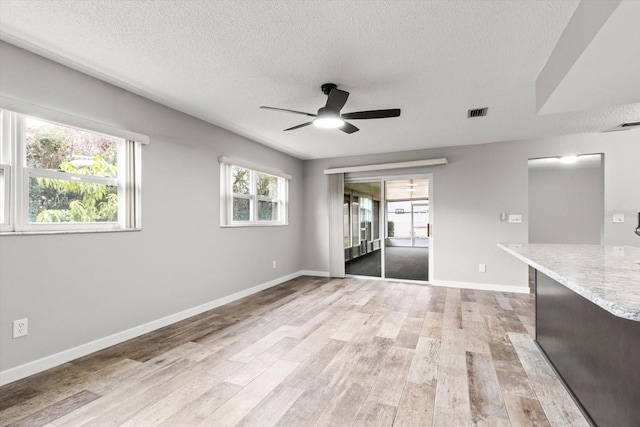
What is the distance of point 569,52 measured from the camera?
76.7 inches

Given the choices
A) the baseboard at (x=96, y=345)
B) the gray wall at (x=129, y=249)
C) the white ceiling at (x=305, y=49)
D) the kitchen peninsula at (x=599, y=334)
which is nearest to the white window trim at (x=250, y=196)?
the gray wall at (x=129, y=249)

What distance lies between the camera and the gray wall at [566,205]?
678 centimetres

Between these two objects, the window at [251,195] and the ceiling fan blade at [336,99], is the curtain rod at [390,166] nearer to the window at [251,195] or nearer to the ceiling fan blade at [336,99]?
the window at [251,195]

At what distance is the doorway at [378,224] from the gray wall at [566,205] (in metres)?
2.70

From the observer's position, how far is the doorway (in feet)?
18.6

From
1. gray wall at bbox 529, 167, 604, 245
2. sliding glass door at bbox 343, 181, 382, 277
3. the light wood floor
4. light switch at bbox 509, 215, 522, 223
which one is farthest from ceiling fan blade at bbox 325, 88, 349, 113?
gray wall at bbox 529, 167, 604, 245

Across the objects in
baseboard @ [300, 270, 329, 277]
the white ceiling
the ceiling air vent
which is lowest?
baseboard @ [300, 270, 329, 277]

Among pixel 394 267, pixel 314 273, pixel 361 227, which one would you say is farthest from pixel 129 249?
pixel 394 267

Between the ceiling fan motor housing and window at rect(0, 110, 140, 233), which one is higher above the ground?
the ceiling fan motor housing

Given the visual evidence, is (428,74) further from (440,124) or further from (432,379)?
(432,379)

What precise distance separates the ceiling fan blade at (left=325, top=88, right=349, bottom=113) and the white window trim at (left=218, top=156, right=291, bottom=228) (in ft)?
6.28

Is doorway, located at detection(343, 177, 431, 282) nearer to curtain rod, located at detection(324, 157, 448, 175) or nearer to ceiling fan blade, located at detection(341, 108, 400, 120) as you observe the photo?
curtain rod, located at detection(324, 157, 448, 175)

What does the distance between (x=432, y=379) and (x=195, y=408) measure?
1627 millimetres

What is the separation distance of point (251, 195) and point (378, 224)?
12.5ft
